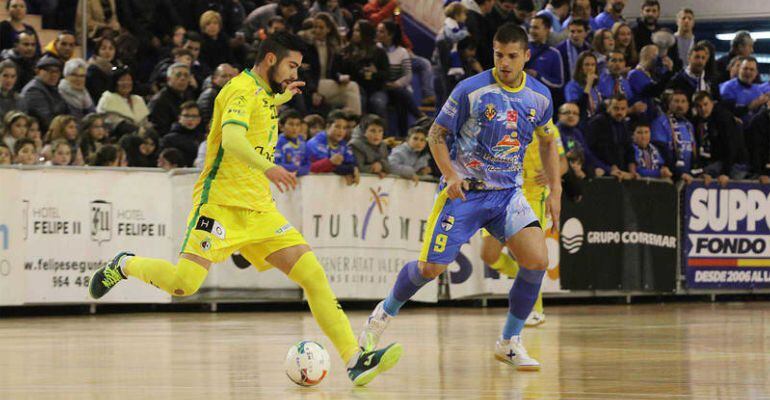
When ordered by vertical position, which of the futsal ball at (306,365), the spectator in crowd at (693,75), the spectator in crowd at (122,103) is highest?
the spectator in crowd at (693,75)

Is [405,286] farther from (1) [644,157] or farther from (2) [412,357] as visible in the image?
(1) [644,157]

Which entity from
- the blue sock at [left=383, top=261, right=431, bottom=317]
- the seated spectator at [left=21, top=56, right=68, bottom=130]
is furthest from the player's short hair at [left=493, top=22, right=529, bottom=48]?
the seated spectator at [left=21, top=56, right=68, bottom=130]

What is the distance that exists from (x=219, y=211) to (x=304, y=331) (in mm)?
4967

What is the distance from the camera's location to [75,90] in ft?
57.2

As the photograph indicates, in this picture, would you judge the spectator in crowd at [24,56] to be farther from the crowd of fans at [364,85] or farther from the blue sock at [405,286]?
the blue sock at [405,286]

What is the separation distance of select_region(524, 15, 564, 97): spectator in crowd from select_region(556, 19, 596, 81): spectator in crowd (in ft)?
1.28

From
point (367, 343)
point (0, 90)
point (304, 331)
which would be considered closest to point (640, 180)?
point (304, 331)

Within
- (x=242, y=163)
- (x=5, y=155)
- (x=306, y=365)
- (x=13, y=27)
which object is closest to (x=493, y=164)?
(x=242, y=163)

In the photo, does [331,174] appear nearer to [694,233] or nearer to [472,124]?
[694,233]

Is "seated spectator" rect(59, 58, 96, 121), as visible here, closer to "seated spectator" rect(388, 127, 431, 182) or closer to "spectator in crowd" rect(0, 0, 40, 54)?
"spectator in crowd" rect(0, 0, 40, 54)

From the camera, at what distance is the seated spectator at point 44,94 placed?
16984mm

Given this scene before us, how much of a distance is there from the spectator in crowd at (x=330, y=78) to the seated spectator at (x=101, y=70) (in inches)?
120

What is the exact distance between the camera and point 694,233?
64.6ft

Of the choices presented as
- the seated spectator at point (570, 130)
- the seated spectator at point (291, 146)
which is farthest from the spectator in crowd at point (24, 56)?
Result: the seated spectator at point (570, 130)
